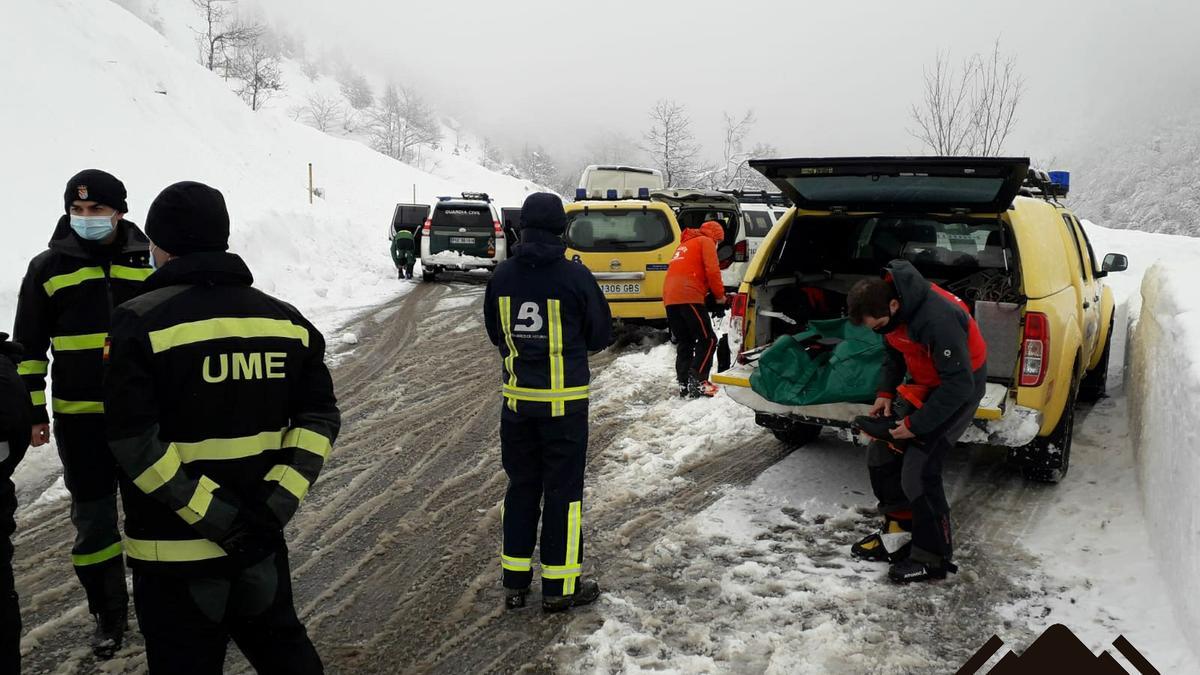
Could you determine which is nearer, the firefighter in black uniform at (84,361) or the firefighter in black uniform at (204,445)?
the firefighter in black uniform at (204,445)

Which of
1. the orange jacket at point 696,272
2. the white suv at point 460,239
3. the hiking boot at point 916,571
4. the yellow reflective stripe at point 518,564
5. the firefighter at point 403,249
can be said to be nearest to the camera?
the yellow reflective stripe at point 518,564

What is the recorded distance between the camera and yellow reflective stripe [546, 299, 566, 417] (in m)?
3.86

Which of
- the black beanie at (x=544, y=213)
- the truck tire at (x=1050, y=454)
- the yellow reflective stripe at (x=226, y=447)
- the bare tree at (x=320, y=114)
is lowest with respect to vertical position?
the truck tire at (x=1050, y=454)

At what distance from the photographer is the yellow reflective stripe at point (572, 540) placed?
12.8ft

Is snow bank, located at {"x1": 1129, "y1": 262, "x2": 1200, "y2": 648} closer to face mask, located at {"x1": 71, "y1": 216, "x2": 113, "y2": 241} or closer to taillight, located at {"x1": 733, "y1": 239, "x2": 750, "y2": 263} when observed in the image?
face mask, located at {"x1": 71, "y1": 216, "x2": 113, "y2": 241}

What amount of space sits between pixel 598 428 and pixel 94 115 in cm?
1614

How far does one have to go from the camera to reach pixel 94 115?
17391 millimetres

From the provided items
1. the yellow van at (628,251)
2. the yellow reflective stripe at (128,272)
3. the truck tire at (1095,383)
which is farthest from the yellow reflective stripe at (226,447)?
the yellow van at (628,251)

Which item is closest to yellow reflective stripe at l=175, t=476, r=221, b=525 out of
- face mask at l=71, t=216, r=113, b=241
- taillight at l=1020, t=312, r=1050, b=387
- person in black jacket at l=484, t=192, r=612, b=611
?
person in black jacket at l=484, t=192, r=612, b=611

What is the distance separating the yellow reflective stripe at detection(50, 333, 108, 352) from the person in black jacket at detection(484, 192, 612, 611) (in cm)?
176

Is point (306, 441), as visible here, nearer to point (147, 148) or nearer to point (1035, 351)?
point (1035, 351)

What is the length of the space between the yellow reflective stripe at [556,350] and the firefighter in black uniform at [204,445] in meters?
1.50

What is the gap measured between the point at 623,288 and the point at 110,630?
7.00 meters

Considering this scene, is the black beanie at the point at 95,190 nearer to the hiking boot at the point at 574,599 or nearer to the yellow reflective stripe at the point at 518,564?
the yellow reflective stripe at the point at 518,564
